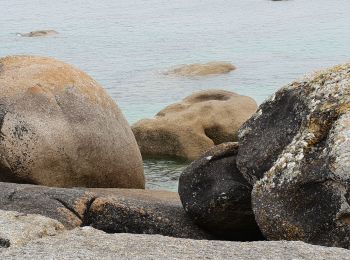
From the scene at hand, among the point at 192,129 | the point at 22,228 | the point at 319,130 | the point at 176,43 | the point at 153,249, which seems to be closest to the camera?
the point at 153,249

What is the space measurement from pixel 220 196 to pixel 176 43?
1345 inches

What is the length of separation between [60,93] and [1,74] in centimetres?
111

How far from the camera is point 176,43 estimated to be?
43.2 meters

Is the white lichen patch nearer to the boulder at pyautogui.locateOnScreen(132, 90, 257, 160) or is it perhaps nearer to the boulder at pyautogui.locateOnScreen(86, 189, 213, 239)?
the boulder at pyautogui.locateOnScreen(86, 189, 213, 239)

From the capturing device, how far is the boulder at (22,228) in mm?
7306

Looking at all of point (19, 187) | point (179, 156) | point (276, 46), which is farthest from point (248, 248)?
Result: point (276, 46)

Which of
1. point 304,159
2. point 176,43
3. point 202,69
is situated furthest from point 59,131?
point 176,43

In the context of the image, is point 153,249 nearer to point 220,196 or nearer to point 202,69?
point 220,196

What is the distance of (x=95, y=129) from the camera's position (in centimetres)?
1280

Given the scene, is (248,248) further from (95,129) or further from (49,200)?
(95,129)

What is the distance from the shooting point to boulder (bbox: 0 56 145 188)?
475 inches

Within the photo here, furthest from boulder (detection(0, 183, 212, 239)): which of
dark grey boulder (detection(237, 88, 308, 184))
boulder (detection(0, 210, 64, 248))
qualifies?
boulder (detection(0, 210, 64, 248))

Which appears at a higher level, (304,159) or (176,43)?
(304,159)

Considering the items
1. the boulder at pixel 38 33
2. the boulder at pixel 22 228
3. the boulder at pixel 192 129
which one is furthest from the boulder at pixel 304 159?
the boulder at pixel 38 33
